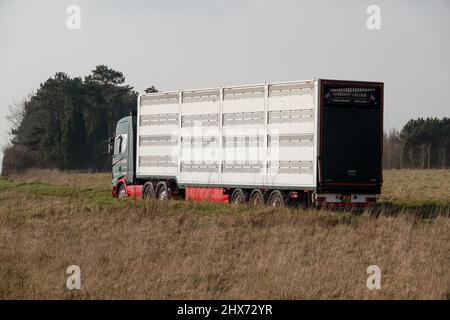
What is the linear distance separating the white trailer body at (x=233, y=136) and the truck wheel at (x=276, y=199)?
338 mm

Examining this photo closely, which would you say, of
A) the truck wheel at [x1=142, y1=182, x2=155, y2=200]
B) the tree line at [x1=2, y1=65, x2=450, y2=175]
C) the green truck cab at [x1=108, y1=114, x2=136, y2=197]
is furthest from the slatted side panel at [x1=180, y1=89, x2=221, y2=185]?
the tree line at [x1=2, y1=65, x2=450, y2=175]

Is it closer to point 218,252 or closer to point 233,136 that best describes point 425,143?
point 233,136

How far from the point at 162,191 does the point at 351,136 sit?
814cm

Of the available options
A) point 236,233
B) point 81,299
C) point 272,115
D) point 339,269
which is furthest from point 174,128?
point 81,299

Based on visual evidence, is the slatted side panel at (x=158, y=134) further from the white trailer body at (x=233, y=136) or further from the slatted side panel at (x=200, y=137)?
the slatted side panel at (x=200, y=137)

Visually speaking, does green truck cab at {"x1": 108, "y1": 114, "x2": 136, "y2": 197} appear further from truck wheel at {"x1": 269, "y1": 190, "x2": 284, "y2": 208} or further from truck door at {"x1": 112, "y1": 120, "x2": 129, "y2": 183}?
truck wheel at {"x1": 269, "y1": 190, "x2": 284, "y2": 208}

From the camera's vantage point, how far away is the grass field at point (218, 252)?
12.2m

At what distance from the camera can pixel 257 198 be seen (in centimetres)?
2383

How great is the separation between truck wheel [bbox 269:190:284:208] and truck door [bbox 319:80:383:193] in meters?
1.58

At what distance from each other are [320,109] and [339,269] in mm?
8464

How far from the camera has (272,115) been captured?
2288 cm

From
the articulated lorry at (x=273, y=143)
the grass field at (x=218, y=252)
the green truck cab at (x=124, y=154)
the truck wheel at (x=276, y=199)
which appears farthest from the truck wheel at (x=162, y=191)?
the truck wheel at (x=276, y=199)

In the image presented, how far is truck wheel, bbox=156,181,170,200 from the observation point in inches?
1077
